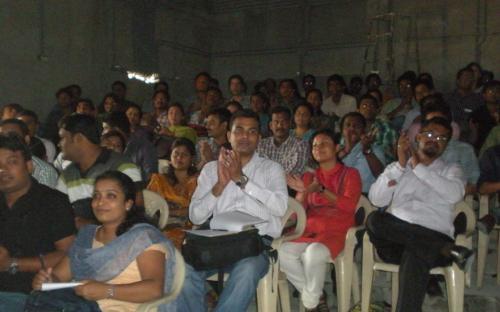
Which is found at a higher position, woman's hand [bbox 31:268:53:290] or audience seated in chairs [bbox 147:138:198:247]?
audience seated in chairs [bbox 147:138:198:247]

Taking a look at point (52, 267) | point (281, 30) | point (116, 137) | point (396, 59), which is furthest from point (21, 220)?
point (281, 30)

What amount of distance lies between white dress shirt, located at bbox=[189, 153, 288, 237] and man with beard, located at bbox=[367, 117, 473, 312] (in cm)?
56

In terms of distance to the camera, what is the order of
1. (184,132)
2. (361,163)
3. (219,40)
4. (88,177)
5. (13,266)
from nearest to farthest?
1. (13,266)
2. (88,177)
3. (361,163)
4. (184,132)
5. (219,40)

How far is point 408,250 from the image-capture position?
323 centimetres

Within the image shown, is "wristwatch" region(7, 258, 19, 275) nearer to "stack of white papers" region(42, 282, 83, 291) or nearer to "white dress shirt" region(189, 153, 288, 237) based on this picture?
"stack of white papers" region(42, 282, 83, 291)

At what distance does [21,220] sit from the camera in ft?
8.67

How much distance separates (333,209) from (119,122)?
2196mm

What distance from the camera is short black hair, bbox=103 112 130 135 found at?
5.03m

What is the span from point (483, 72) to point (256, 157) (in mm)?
5011

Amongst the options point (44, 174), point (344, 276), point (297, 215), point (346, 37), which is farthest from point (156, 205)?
point (346, 37)

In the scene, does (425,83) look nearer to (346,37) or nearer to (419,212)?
(419,212)

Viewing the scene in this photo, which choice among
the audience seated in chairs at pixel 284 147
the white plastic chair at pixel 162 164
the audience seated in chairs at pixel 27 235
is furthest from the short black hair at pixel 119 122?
the audience seated in chairs at pixel 27 235

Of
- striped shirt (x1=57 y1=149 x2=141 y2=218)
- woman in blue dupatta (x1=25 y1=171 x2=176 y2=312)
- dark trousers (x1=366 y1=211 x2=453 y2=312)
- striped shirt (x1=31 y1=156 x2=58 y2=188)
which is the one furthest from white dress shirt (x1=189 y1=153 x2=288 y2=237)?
striped shirt (x1=31 y1=156 x2=58 y2=188)

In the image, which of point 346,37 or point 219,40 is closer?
point 346,37
